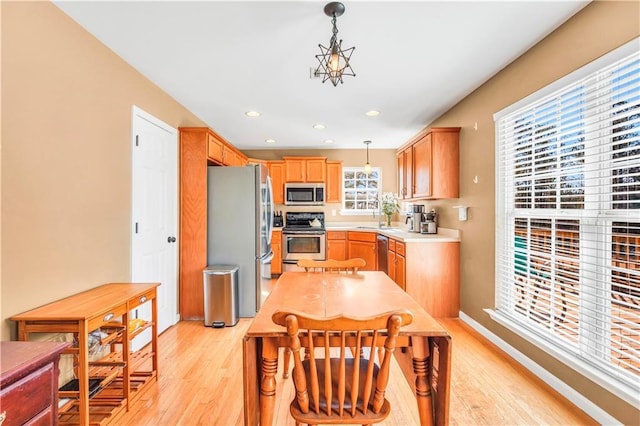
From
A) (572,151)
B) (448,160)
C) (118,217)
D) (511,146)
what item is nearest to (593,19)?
(572,151)

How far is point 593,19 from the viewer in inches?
72.6

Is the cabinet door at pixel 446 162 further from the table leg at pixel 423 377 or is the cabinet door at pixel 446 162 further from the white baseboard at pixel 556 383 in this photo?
the table leg at pixel 423 377

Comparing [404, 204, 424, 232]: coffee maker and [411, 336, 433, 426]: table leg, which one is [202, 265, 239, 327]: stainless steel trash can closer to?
[411, 336, 433, 426]: table leg

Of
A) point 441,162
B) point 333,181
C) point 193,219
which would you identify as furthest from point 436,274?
point 333,181

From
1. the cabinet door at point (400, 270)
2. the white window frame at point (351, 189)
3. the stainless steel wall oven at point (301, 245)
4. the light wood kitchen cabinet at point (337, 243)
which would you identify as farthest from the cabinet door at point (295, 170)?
the cabinet door at point (400, 270)

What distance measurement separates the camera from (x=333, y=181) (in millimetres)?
5992

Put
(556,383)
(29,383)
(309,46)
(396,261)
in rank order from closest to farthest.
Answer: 1. (29,383)
2. (556,383)
3. (309,46)
4. (396,261)

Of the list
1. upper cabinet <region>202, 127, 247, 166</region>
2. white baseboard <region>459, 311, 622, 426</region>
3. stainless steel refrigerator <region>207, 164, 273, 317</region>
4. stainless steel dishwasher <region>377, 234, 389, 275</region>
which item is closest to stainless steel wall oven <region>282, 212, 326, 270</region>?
stainless steel dishwasher <region>377, 234, 389, 275</region>

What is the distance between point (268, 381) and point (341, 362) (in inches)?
13.8

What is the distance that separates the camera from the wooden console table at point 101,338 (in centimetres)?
157

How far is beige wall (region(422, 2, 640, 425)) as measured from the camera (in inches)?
68.4

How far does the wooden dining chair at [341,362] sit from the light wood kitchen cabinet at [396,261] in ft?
7.82

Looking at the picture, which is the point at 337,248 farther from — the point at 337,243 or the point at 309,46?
the point at 309,46

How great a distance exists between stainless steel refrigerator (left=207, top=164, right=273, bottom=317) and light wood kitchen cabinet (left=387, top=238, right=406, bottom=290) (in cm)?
171
